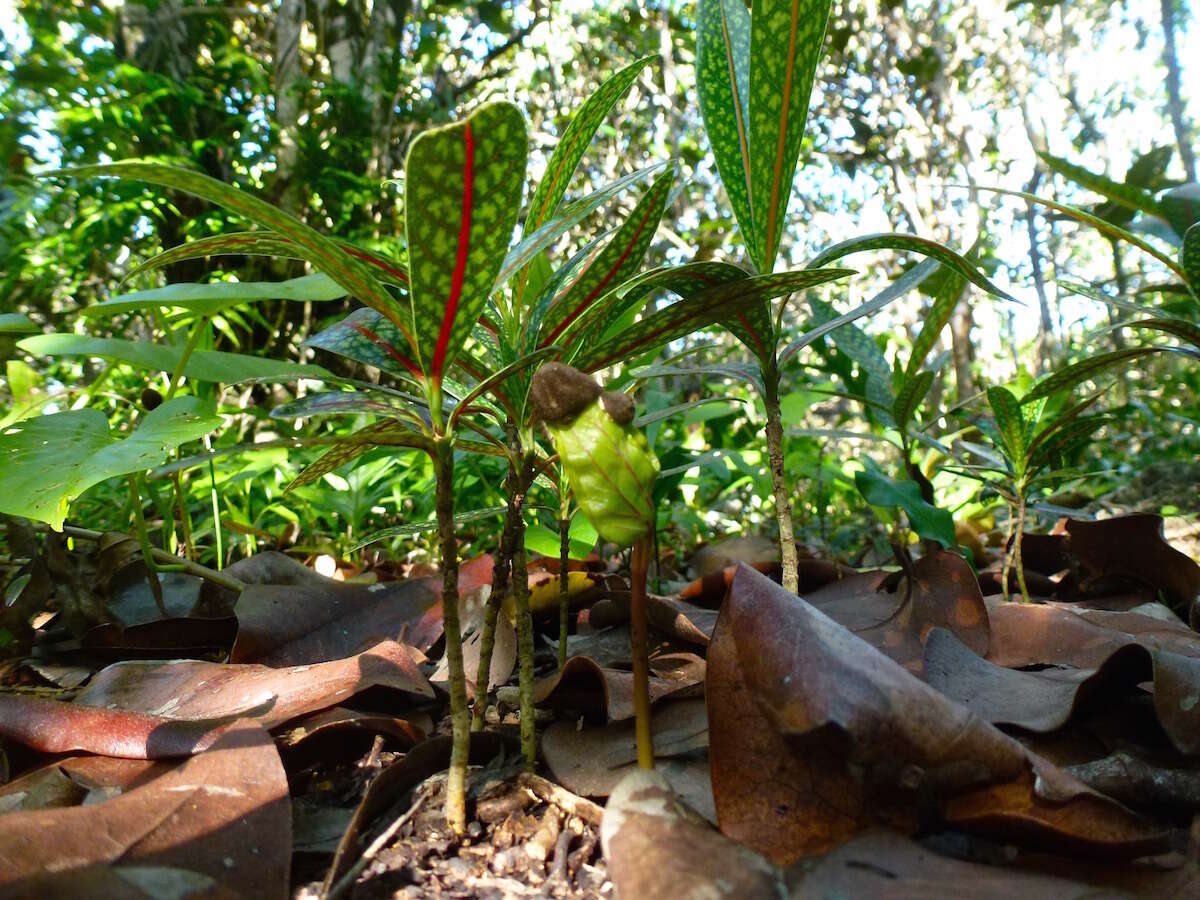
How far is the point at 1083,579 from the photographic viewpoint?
5.04 ft

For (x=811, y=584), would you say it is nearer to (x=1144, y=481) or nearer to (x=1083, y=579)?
(x=1083, y=579)

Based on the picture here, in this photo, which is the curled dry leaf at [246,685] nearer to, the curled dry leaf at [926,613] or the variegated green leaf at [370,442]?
the variegated green leaf at [370,442]

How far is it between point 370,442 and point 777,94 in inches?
26.4

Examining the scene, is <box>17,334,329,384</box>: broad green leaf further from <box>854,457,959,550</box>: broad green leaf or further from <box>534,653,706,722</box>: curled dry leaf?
<box>854,457,959,550</box>: broad green leaf

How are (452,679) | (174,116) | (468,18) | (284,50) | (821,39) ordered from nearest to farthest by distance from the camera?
1. (452,679)
2. (821,39)
3. (174,116)
4. (284,50)
5. (468,18)

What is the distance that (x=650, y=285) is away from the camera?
3.00 feet

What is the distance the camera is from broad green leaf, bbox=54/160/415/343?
0.65 meters

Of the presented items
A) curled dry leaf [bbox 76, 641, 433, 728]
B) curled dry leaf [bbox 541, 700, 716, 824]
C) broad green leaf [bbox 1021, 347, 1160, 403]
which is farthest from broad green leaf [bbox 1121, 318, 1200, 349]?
curled dry leaf [bbox 76, 641, 433, 728]

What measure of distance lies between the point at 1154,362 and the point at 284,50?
1107 centimetres

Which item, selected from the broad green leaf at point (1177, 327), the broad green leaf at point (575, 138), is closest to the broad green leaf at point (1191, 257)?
→ the broad green leaf at point (1177, 327)

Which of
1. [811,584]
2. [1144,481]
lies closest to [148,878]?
[811,584]

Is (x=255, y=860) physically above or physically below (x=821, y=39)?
below

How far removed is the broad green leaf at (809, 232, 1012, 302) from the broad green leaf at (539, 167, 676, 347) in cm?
20

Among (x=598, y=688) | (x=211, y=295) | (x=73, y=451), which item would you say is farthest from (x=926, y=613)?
(x=73, y=451)
